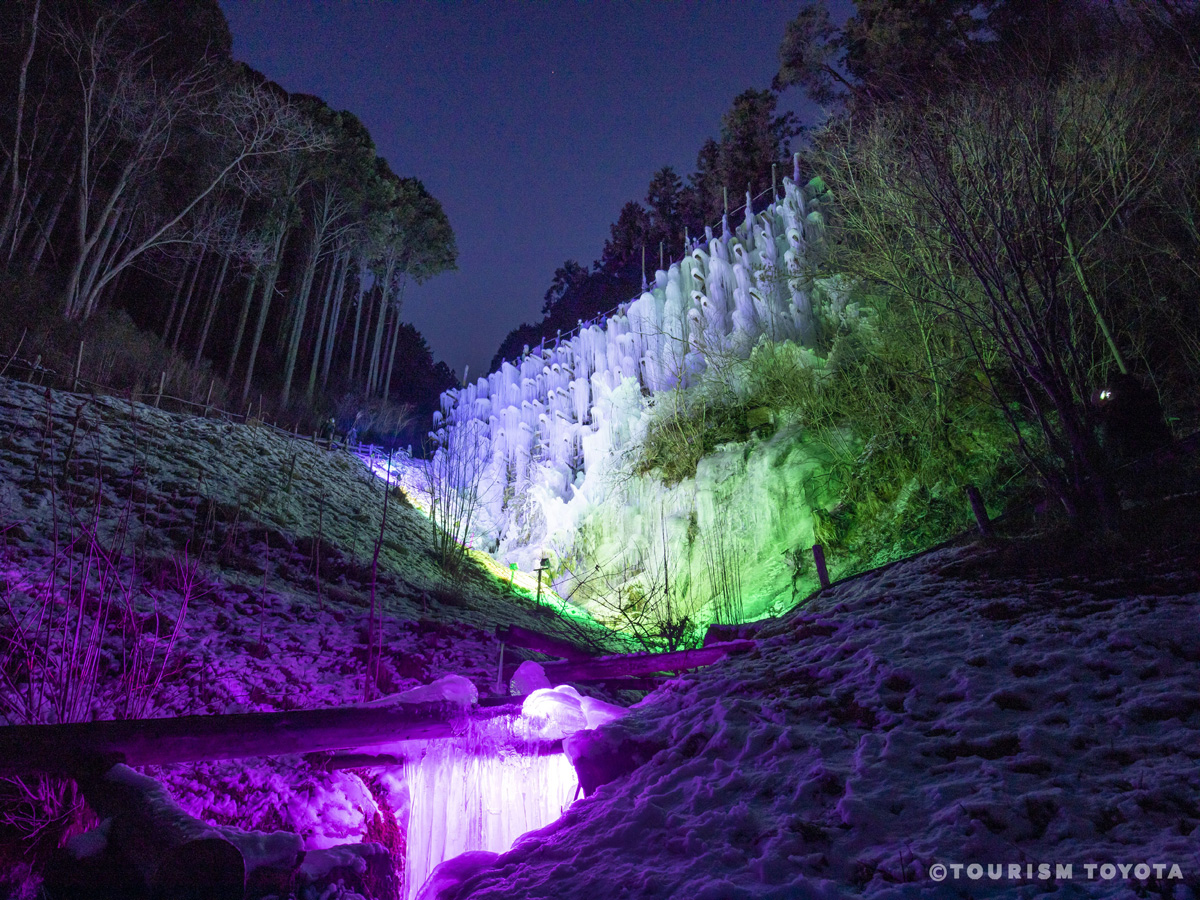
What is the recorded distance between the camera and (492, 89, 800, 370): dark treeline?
1872cm

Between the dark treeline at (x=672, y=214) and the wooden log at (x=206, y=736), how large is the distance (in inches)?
564

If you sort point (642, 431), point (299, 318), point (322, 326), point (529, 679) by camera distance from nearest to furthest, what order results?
point (529, 679)
point (642, 431)
point (299, 318)
point (322, 326)

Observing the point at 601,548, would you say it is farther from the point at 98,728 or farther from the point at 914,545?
the point at 98,728

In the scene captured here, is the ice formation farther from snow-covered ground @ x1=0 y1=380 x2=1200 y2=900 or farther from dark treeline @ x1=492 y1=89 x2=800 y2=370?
dark treeline @ x1=492 y1=89 x2=800 y2=370

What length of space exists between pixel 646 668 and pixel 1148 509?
367cm

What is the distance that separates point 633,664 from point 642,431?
7.62 metres

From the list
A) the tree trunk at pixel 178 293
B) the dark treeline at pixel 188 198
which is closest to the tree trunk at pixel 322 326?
the dark treeline at pixel 188 198

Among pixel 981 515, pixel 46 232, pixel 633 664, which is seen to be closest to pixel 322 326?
pixel 46 232

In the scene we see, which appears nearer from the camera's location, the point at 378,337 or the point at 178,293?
the point at 178,293

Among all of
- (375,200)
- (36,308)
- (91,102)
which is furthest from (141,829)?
(375,200)

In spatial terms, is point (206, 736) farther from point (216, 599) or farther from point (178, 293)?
point (178, 293)

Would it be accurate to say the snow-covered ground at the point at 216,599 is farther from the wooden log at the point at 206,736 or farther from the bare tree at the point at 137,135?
the bare tree at the point at 137,135

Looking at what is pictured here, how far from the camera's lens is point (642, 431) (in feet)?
38.9

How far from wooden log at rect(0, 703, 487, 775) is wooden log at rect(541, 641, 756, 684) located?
3.86ft
